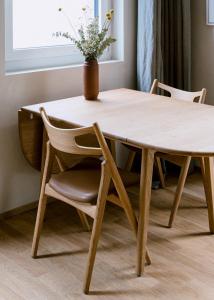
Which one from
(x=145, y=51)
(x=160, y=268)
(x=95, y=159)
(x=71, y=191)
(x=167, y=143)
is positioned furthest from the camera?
(x=145, y=51)

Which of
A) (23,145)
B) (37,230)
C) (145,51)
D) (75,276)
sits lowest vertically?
(75,276)

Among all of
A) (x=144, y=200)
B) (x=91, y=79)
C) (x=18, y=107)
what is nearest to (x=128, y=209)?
(x=144, y=200)

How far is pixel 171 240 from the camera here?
278 cm

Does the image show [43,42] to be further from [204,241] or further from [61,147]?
[204,241]

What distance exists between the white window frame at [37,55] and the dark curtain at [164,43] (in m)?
0.27

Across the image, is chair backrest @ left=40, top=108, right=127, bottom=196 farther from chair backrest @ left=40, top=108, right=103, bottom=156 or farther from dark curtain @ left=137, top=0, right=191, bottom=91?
dark curtain @ left=137, top=0, right=191, bottom=91

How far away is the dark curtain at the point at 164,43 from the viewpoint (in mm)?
3314

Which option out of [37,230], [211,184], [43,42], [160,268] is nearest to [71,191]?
[37,230]

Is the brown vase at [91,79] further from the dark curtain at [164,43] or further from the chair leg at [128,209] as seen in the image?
the chair leg at [128,209]

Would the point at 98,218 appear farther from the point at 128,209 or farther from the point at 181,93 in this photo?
the point at 181,93

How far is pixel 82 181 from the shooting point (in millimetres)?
2441

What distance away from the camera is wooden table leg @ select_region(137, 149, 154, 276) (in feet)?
7.46

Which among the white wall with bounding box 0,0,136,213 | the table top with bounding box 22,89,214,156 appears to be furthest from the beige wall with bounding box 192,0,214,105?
the table top with bounding box 22,89,214,156

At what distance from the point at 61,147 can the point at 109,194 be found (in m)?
0.31
